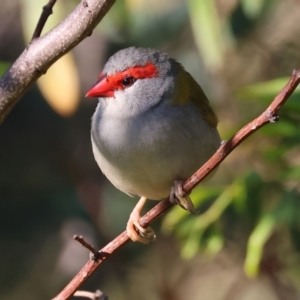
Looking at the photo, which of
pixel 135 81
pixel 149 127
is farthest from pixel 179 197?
pixel 135 81

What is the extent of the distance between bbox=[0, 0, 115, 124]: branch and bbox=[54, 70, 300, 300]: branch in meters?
0.57

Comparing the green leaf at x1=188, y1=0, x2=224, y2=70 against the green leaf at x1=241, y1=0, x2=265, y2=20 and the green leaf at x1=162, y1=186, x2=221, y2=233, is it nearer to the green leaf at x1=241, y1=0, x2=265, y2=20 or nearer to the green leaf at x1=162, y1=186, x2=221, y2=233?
the green leaf at x1=241, y1=0, x2=265, y2=20

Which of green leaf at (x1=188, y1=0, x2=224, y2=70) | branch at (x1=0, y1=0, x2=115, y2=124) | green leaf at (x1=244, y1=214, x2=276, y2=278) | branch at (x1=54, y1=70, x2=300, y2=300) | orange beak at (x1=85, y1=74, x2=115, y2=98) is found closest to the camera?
branch at (x1=54, y1=70, x2=300, y2=300)

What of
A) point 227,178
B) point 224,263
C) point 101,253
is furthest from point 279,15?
point 101,253

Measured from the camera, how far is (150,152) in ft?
9.11

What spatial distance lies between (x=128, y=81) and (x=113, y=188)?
214 cm

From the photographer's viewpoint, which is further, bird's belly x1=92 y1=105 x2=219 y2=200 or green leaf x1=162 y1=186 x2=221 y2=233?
Result: green leaf x1=162 y1=186 x2=221 y2=233

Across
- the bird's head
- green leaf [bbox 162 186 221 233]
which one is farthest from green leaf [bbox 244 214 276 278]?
the bird's head

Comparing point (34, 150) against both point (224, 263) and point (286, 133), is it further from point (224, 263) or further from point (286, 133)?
point (286, 133)

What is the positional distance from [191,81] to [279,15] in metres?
2.18

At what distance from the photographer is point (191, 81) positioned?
10.9 ft

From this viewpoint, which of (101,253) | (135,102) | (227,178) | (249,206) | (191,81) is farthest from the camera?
(227,178)

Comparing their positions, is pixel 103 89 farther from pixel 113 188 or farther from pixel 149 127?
pixel 113 188

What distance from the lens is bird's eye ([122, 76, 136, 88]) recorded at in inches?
120
